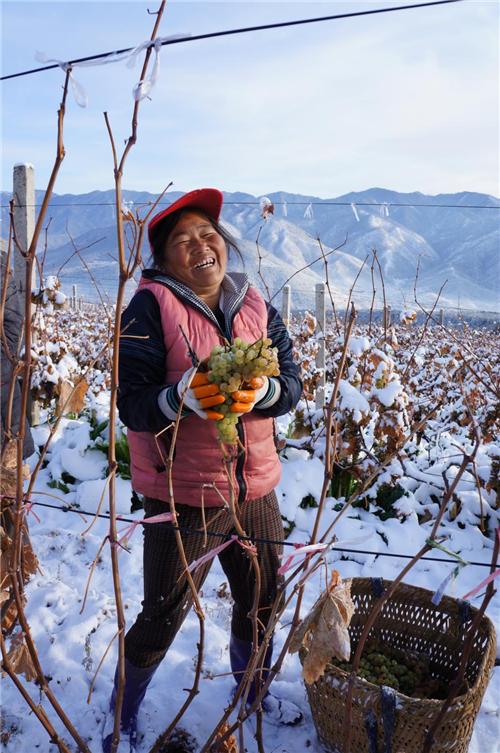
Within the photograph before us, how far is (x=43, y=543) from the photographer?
350cm

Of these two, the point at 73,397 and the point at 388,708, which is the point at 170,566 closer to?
the point at 388,708

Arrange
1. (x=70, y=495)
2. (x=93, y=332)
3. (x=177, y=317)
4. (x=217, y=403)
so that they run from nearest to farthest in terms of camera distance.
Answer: (x=217, y=403) → (x=177, y=317) → (x=70, y=495) → (x=93, y=332)

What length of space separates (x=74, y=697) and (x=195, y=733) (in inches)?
20.6

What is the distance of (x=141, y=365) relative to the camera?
5.55 ft

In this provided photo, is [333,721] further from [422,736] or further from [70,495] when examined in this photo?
[70,495]

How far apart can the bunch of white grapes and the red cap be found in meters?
0.68

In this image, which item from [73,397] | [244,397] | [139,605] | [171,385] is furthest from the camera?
[73,397]

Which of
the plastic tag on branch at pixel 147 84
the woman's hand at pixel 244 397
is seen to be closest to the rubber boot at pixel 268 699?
the woman's hand at pixel 244 397

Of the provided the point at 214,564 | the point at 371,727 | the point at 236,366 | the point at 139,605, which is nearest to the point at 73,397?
the point at 214,564

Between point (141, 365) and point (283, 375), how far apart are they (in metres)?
0.45

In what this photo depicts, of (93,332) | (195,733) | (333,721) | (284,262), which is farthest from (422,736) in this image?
(284,262)

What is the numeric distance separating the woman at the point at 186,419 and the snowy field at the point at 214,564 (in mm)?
291

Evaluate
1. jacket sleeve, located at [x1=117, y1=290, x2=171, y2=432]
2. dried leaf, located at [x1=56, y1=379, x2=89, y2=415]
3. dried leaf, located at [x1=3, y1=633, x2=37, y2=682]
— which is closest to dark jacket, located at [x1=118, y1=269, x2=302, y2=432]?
jacket sleeve, located at [x1=117, y1=290, x2=171, y2=432]

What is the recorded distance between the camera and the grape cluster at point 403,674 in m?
2.14
